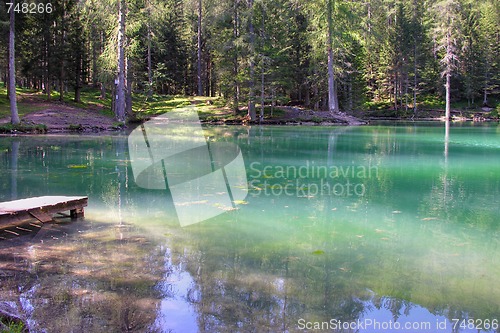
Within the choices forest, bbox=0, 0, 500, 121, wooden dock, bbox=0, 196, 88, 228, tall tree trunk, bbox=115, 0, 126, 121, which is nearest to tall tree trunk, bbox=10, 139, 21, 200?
wooden dock, bbox=0, 196, 88, 228

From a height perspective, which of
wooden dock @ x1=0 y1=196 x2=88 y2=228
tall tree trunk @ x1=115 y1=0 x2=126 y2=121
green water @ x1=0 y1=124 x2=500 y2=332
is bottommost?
green water @ x1=0 y1=124 x2=500 y2=332

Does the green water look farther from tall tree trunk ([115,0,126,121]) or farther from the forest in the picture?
the forest

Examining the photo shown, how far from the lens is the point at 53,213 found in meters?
7.57

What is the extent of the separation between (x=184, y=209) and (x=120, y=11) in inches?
984

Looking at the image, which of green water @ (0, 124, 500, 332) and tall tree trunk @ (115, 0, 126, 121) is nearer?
green water @ (0, 124, 500, 332)

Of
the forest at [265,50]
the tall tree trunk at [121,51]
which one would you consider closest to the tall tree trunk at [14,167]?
the forest at [265,50]

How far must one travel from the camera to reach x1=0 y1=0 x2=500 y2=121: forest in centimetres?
3288

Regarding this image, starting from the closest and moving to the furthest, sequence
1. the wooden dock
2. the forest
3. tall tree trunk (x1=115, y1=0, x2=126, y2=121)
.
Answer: the wooden dock
tall tree trunk (x1=115, y1=0, x2=126, y2=121)
the forest

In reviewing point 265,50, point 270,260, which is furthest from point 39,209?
point 265,50

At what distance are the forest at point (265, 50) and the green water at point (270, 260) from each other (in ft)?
70.5

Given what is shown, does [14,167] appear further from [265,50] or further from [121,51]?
[265,50]

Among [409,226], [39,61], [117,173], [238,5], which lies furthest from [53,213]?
[238,5]

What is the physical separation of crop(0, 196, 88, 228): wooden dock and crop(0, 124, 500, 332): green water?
14.7 inches

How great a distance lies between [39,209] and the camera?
724 cm
